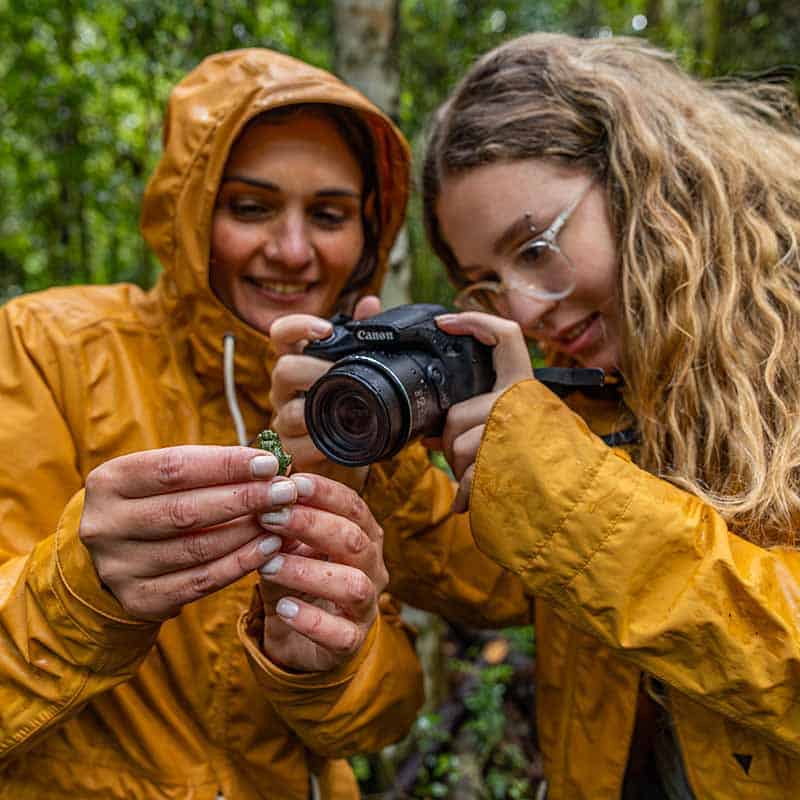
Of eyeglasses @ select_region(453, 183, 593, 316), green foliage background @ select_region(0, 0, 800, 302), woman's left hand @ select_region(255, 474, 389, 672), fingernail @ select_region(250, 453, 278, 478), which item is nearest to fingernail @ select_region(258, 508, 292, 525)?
woman's left hand @ select_region(255, 474, 389, 672)

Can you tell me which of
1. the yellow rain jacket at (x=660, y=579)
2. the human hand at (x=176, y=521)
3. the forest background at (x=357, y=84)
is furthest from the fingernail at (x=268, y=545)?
the forest background at (x=357, y=84)

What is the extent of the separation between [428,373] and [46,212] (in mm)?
4505

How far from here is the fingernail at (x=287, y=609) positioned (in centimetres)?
157

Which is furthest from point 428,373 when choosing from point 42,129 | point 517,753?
point 42,129

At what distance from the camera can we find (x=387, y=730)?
2119 mm

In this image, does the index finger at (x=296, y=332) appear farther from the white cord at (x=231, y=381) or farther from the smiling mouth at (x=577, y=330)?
the smiling mouth at (x=577, y=330)

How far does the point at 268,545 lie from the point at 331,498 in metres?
0.20

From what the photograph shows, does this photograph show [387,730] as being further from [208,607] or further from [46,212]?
[46,212]

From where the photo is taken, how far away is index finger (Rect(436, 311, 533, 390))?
74.2 inches

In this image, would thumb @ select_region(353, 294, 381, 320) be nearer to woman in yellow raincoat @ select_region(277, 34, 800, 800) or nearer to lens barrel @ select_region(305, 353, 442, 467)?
woman in yellow raincoat @ select_region(277, 34, 800, 800)

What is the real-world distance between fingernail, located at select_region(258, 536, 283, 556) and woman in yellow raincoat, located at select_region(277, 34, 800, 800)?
1.53 ft

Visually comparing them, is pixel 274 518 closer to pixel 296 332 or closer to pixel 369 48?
pixel 296 332

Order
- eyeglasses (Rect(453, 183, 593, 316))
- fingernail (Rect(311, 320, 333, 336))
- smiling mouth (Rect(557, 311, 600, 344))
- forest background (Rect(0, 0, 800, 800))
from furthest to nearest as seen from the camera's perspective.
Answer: forest background (Rect(0, 0, 800, 800)) → smiling mouth (Rect(557, 311, 600, 344)) → eyeglasses (Rect(453, 183, 593, 316)) → fingernail (Rect(311, 320, 333, 336))

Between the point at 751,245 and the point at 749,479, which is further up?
the point at 751,245
